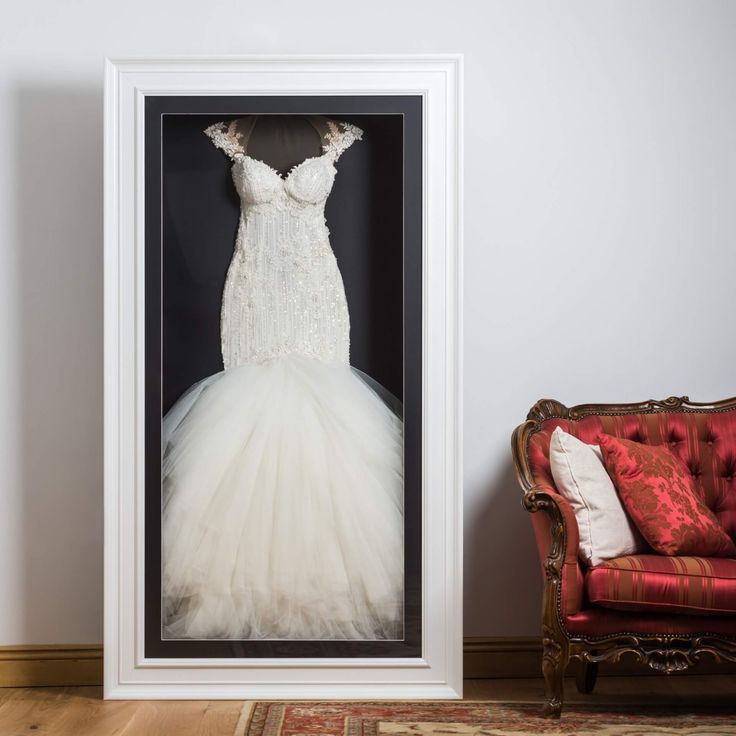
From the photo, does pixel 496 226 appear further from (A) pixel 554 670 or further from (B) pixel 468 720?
(B) pixel 468 720

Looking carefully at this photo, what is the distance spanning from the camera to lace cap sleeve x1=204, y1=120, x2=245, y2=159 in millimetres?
2590

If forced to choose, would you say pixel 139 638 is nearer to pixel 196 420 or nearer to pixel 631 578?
pixel 196 420

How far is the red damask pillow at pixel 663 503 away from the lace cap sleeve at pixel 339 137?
1266 mm

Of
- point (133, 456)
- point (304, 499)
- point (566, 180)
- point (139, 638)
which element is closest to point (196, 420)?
point (133, 456)

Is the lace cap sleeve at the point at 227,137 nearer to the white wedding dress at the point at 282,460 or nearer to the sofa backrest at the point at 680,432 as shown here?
the white wedding dress at the point at 282,460

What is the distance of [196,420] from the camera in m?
2.57

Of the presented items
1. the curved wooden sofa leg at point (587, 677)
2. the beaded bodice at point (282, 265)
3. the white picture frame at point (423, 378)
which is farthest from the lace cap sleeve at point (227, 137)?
the curved wooden sofa leg at point (587, 677)

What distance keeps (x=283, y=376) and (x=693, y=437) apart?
139cm

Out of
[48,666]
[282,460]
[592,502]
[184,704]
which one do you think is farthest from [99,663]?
[592,502]

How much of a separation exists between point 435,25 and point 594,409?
4.84 feet

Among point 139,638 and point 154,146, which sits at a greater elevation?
point 154,146

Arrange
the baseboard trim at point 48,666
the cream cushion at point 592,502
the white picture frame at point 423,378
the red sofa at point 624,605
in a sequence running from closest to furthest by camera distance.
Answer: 1. the red sofa at point 624,605
2. the cream cushion at point 592,502
3. the white picture frame at point 423,378
4. the baseboard trim at point 48,666

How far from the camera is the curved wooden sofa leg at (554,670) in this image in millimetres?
2305

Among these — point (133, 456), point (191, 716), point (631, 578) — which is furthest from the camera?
point (133, 456)
